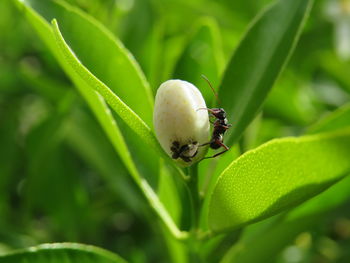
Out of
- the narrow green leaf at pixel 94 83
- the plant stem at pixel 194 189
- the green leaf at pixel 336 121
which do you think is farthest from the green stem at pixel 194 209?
the green leaf at pixel 336 121

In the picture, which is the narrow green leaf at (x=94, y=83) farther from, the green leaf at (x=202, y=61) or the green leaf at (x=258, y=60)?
the green leaf at (x=202, y=61)

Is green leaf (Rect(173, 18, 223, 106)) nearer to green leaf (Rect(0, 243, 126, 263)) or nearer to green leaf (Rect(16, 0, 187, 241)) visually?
green leaf (Rect(16, 0, 187, 241))

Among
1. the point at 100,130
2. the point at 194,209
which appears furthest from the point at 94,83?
the point at 100,130

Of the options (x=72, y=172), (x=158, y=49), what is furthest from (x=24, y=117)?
(x=158, y=49)

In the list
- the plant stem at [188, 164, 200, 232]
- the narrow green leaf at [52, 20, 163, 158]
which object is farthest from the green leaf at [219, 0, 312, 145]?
the narrow green leaf at [52, 20, 163, 158]

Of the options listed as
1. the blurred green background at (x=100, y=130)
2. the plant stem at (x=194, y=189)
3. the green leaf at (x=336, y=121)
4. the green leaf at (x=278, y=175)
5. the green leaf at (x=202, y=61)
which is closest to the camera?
the green leaf at (x=278, y=175)

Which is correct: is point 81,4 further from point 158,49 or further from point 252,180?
point 252,180
